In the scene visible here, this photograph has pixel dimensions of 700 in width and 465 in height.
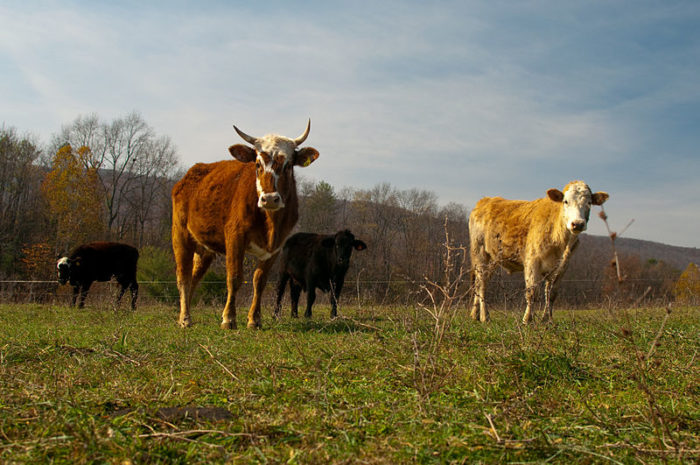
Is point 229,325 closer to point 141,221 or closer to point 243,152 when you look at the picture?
point 243,152

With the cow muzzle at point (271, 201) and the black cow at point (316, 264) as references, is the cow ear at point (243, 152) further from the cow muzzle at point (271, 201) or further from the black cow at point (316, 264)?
the black cow at point (316, 264)

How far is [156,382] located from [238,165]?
19.2ft

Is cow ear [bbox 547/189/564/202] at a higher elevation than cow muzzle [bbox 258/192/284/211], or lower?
higher

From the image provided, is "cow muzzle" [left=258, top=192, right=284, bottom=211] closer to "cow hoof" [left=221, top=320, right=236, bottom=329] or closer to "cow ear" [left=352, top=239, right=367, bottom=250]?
"cow hoof" [left=221, top=320, right=236, bottom=329]

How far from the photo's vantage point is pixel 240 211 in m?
7.57

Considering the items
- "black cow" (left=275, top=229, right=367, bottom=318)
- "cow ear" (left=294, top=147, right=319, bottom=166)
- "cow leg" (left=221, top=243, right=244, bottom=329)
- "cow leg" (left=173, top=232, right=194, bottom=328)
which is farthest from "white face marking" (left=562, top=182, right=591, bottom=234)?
"cow leg" (left=173, top=232, right=194, bottom=328)

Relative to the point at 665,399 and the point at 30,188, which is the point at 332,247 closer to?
the point at 665,399

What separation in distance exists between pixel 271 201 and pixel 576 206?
18.2 ft

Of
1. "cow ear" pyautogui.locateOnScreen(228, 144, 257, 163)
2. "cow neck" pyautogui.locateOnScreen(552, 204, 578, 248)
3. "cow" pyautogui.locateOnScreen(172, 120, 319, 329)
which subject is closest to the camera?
"cow" pyautogui.locateOnScreen(172, 120, 319, 329)

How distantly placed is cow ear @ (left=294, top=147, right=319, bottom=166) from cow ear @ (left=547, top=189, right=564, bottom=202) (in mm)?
4458

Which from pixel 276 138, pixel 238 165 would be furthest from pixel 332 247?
pixel 276 138

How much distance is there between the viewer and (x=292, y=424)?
2.35 meters

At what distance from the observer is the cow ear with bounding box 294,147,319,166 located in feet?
26.1

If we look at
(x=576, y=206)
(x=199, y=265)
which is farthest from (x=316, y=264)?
(x=576, y=206)
